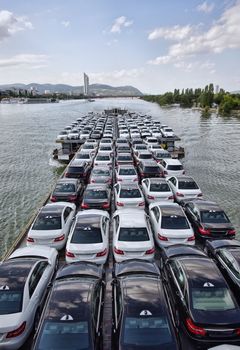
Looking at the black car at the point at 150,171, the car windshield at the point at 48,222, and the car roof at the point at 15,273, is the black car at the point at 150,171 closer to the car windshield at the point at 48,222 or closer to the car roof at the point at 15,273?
the car windshield at the point at 48,222

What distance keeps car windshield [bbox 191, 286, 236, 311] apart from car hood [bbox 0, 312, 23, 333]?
3.53 metres

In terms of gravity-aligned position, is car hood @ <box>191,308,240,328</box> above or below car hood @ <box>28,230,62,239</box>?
above

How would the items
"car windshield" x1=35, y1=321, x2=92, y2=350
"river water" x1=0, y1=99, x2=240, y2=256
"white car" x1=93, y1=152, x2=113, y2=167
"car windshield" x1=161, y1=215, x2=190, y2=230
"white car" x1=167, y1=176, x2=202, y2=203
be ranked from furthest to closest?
"white car" x1=93, y1=152, x2=113, y2=167 → "river water" x1=0, y1=99, x2=240, y2=256 → "white car" x1=167, y1=176, x2=202, y2=203 → "car windshield" x1=161, y1=215, x2=190, y2=230 → "car windshield" x1=35, y1=321, x2=92, y2=350

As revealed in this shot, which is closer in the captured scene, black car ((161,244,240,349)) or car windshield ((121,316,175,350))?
car windshield ((121,316,175,350))

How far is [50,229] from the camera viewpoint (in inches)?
395

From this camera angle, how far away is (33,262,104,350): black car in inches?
199

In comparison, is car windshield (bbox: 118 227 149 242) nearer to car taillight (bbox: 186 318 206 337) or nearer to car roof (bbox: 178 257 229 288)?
car roof (bbox: 178 257 229 288)

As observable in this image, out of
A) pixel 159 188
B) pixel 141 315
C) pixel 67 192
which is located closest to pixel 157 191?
pixel 159 188

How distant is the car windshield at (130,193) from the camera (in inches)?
503

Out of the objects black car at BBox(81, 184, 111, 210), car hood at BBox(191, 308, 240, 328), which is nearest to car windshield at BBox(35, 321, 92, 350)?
car hood at BBox(191, 308, 240, 328)

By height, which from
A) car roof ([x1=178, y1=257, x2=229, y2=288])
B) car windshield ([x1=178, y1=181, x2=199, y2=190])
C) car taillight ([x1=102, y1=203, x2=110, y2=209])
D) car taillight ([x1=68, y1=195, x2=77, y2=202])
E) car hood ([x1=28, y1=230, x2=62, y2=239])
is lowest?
car taillight ([x1=68, y1=195, x2=77, y2=202])

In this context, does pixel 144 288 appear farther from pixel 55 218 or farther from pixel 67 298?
pixel 55 218

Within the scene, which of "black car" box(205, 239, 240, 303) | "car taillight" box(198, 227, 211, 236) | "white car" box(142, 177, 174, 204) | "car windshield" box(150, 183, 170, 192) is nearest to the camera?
"black car" box(205, 239, 240, 303)

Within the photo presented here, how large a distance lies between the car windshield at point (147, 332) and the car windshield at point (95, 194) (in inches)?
299
